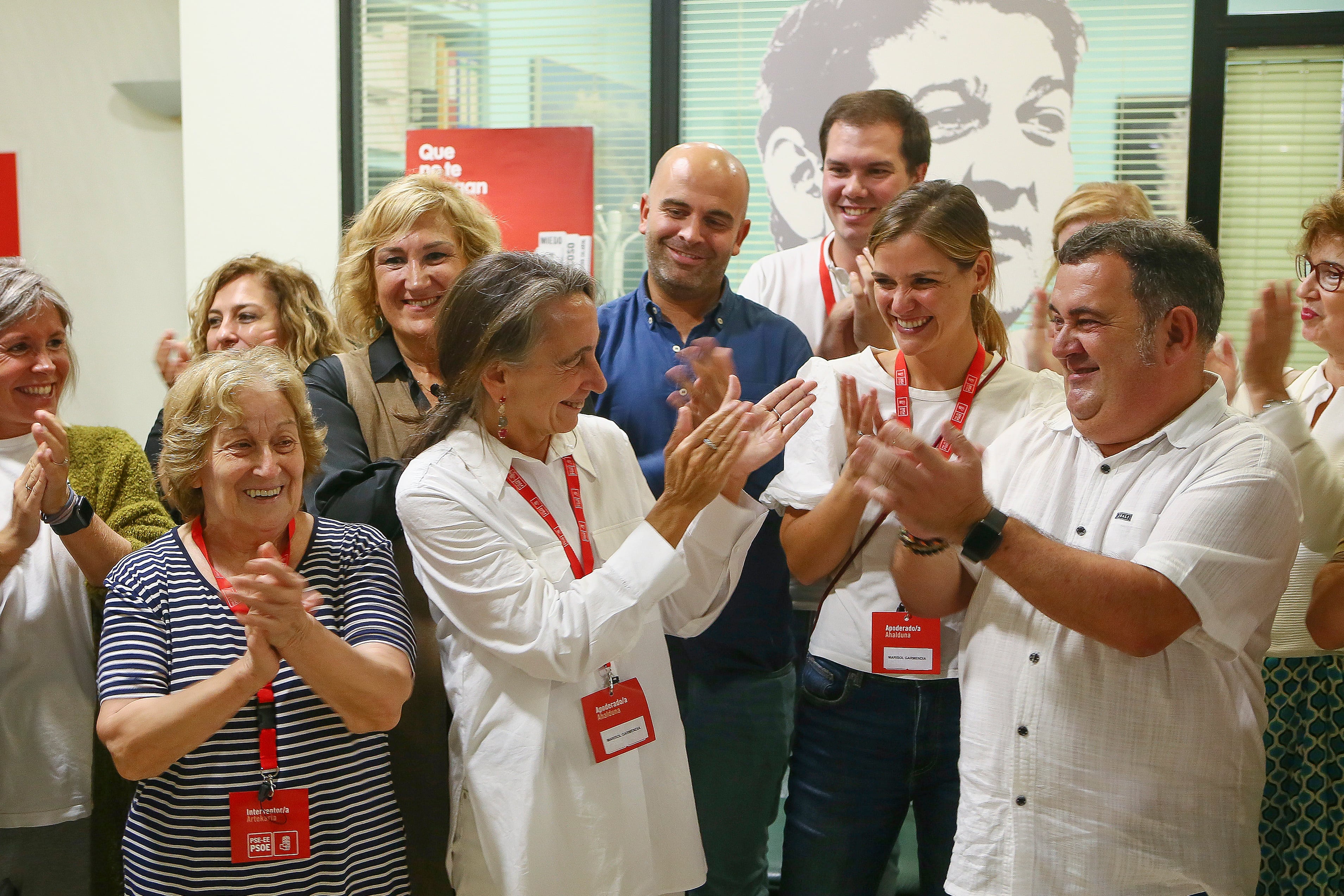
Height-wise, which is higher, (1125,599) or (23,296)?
(23,296)

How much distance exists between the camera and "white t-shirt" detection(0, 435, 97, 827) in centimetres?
213

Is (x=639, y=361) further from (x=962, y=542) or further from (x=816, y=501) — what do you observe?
(x=962, y=542)

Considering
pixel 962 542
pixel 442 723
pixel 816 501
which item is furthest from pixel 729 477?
pixel 442 723

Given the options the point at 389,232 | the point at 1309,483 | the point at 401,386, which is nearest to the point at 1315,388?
the point at 1309,483

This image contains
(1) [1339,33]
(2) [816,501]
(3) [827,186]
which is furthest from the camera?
(1) [1339,33]

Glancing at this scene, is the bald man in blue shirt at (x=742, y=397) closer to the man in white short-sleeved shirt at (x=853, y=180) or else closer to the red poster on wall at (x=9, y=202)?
the man in white short-sleeved shirt at (x=853, y=180)

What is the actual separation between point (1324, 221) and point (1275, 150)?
2748 millimetres

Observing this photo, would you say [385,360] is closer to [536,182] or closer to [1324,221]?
[1324,221]

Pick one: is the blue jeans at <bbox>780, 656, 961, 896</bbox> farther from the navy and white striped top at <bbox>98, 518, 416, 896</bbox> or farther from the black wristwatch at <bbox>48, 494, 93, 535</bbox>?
the black wristwatch at <bbox>48, 494, 93, 535</bbox>

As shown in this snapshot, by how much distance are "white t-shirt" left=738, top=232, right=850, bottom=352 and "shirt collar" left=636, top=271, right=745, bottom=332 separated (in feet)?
1.26

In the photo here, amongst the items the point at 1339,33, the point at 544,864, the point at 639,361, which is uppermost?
the point at 1339,33

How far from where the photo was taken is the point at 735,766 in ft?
7.73

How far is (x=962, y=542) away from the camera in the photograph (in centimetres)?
163

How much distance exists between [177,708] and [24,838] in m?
0.76
